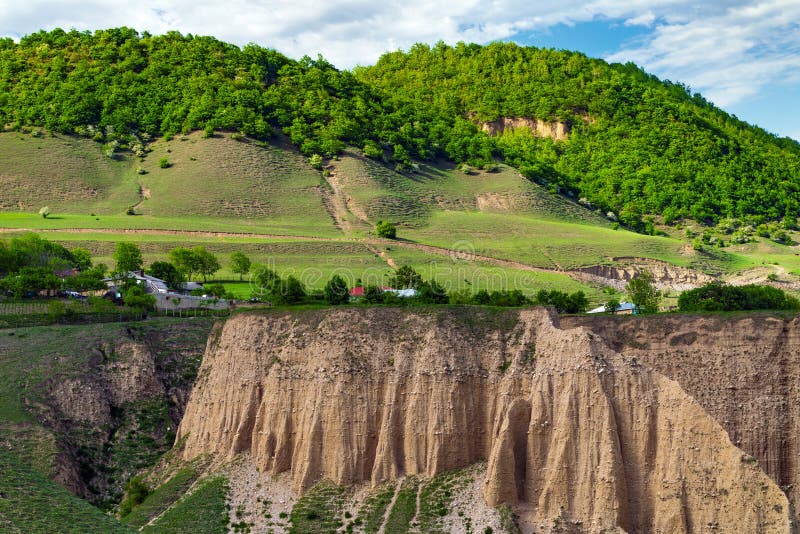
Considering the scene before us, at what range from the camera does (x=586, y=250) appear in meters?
130

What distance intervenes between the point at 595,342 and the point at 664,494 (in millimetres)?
7506

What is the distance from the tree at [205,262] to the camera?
107 metres

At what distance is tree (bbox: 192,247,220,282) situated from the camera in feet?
350

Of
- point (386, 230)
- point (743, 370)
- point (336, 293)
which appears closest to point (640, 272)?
point (386, 230)

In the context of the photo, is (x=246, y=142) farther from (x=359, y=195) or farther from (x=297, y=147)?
(x=359, y=195)

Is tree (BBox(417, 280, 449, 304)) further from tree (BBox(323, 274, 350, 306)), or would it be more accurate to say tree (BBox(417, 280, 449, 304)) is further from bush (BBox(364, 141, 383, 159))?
bush (BBox(364, 141, 383, 159))

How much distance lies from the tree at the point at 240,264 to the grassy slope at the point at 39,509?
5534cm

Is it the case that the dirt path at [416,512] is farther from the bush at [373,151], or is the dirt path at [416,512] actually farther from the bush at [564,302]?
the bush at [373,151]

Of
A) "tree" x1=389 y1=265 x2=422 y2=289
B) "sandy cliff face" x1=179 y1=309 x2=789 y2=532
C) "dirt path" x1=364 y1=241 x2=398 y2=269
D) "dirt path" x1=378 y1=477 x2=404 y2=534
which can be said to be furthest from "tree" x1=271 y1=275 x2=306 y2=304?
"dirt path" x1=364 y1=241 x2=398 y2=269

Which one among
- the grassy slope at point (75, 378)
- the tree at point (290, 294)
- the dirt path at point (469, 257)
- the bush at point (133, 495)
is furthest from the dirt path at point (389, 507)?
the dirt path at point (469, 257)

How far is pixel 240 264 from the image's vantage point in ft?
353

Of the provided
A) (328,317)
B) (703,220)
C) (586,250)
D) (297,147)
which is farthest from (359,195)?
(328,317)

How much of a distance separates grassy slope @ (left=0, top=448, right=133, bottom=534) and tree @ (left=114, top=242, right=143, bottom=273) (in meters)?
52.1

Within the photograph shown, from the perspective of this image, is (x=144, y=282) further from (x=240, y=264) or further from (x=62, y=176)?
(x=62, y=176)
